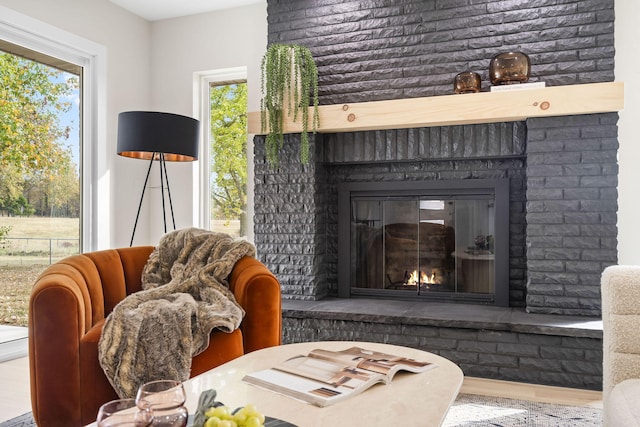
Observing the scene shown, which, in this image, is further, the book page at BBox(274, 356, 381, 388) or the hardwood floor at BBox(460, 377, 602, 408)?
the hardwood floor at BBox(460, 377, 602, 408)

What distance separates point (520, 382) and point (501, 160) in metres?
1.34

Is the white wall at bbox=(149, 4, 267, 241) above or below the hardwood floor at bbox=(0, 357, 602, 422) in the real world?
above

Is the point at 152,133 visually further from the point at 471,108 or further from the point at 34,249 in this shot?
the point at 471,108

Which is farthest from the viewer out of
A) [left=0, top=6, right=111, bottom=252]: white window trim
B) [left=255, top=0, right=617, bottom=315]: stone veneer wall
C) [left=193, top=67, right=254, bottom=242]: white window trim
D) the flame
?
[left=193, top=67, right=254, bottom=242]: white window trim

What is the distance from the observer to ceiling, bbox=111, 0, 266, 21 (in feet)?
13.2

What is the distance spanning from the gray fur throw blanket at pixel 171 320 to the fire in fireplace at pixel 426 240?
132 centimetres

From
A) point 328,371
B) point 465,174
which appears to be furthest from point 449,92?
point 328,371

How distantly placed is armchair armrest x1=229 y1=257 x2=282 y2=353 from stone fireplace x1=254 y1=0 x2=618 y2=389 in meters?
0.93

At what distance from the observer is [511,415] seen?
2.39 m

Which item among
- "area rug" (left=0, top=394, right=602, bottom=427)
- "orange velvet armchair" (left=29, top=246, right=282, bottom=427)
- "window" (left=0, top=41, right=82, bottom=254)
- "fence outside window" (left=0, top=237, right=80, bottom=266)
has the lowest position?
"area rug" (left=0, top=394, right=602, bottom=427)

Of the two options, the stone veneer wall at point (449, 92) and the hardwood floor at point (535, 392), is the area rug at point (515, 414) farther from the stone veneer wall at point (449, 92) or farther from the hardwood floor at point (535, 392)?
the stone veneer wall at point (449, 92)

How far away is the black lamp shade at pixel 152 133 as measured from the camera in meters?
3.01

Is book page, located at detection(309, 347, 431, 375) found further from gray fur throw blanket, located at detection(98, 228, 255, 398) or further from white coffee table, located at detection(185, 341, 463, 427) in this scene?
gray fur throw blanket, located at detection(98, 228, 255, 398)

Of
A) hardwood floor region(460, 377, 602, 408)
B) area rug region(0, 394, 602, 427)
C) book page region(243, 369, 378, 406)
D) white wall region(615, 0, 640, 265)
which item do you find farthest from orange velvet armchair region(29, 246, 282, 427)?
white wall region(615, 0, 640, 265)
